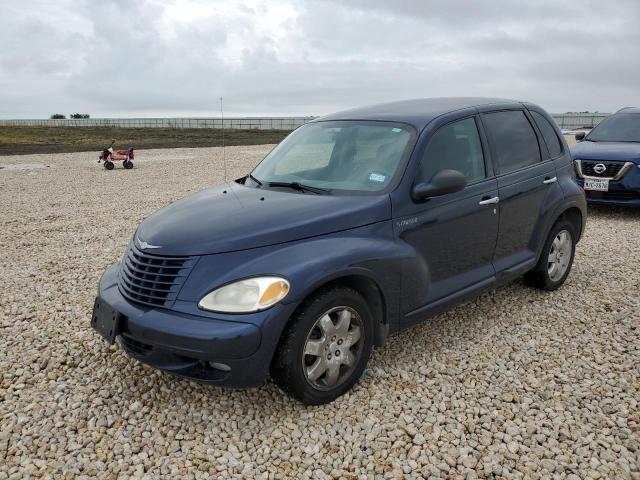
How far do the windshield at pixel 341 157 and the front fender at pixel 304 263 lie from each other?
19.7 inches

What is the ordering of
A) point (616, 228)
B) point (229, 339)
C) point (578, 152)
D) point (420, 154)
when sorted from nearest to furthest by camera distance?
point (229, 339), point (420, 154), point (616, 228), point (578, 152)

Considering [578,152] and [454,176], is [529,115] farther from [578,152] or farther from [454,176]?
[578,152]

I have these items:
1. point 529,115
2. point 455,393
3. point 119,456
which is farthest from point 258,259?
point 529,115

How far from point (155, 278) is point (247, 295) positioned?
0.63 meters

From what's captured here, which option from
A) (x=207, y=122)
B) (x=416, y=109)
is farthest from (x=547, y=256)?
Answer: (x=207, y=122)

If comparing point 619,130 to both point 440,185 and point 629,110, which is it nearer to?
point 629,110

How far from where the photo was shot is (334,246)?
10.7 feet

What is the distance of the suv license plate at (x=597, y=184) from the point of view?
8891 mm

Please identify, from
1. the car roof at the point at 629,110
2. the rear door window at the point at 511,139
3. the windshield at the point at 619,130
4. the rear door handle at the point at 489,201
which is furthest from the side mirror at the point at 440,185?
the car roof at the point at 629,110

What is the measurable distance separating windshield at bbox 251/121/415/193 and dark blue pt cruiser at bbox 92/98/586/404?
0.01 metres

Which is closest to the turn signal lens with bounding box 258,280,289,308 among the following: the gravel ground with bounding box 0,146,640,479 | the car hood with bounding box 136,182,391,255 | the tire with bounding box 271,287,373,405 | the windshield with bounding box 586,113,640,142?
the tire with bounding box 271,287,373,405

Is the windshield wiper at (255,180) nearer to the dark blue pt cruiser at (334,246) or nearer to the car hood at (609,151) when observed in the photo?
the dark blue pt cruiser at (334,246)

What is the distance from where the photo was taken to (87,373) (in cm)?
388

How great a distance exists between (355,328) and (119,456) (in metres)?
1.55
